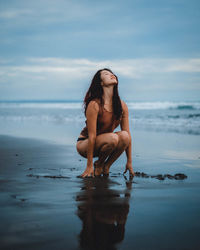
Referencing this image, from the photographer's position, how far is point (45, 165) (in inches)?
221

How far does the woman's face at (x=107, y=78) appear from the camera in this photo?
4.67 metres

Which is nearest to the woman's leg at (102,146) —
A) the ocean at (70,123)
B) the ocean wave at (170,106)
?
the ocean at (70,123)

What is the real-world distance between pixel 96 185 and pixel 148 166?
72.4 inches

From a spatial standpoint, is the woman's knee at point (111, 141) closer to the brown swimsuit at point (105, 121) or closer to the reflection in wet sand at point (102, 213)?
the brown swimsuit at point (105, 121)

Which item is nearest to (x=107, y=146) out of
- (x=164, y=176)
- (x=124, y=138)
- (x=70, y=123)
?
(x=124, y=138)

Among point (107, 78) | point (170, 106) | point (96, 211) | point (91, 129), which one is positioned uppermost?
point (107, 78)

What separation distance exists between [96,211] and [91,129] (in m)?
1.79

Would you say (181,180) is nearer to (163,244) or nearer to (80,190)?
(80,190)

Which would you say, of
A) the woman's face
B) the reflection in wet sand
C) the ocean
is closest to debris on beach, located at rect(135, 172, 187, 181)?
the reflection in wet sand

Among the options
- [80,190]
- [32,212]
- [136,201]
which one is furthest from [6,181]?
[136,201]

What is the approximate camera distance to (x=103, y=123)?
4723 mm

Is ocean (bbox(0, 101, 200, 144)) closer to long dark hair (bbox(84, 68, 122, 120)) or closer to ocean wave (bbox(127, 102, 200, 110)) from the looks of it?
long dark hair (bbox(84, 68, 122, 120))

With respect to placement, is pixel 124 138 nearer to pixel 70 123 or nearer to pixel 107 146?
pixel 107 146

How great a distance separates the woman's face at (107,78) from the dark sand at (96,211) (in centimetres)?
127
